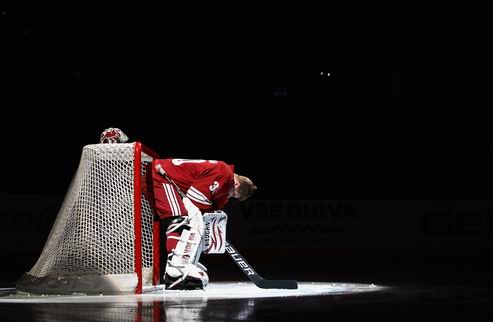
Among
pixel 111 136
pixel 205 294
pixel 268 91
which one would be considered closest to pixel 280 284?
pixel 205 294

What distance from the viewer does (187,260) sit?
17.7 feet

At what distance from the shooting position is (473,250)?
11.5 m

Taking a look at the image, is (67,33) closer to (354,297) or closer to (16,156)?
(16,156)

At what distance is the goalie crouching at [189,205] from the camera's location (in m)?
5.39

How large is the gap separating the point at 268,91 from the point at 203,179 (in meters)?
9.01

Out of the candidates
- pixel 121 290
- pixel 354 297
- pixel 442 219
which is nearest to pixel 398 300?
pixel 354 297

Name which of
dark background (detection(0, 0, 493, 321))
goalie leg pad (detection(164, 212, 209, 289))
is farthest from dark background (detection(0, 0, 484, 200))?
goalie leg pad (detection(164, 212, 209, 289))

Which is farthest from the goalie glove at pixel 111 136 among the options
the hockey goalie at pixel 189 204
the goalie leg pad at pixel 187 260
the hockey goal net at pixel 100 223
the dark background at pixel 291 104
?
the dark background at pixel 291 104

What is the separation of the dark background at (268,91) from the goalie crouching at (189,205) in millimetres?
7068

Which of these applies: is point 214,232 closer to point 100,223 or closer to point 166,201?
point 166,201

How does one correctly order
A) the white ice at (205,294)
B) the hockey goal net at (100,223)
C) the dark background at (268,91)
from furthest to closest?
1. the dark background at (268,91)
2. the hockey goal net at (100,223)
3. the white ice at (205,294)

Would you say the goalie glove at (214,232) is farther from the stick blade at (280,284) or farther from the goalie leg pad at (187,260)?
the stick blade at (280,284)

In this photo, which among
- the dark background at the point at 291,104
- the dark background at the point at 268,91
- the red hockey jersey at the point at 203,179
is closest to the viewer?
the red hockey jersey at the point at 203,179

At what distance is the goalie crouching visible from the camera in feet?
17.7
